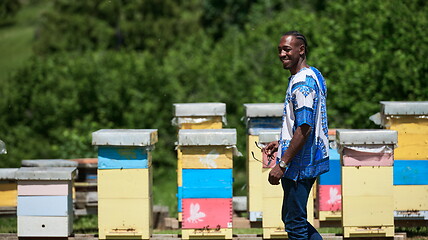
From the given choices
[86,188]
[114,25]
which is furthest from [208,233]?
[114,25]

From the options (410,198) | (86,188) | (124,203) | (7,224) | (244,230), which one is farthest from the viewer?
(7,224)

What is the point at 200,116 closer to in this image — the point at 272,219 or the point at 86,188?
the point at 272,219

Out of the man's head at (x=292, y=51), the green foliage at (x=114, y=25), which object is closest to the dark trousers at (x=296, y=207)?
the man's head at (x=292, y=51)

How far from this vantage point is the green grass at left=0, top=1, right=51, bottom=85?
40250 mm

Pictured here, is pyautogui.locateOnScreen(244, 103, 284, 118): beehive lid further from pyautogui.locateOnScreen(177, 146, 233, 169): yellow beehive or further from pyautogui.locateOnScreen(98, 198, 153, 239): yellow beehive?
pyautogui.locateOnScreen(98, 198, 153, 239): yellow beehive

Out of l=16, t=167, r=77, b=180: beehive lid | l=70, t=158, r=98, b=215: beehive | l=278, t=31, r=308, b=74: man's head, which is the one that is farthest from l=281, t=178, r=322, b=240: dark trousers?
l=70, t=158, r=98, b=215: beehive

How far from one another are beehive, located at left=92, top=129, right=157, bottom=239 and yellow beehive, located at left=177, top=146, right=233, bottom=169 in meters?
0.37

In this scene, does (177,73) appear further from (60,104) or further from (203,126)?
(203,126)

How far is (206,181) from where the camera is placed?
21.1 ft

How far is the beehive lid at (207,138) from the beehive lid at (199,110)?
1.23 meters

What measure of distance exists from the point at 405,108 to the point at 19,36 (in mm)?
42081

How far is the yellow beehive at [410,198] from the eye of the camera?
6.67m

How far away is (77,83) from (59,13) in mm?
8565

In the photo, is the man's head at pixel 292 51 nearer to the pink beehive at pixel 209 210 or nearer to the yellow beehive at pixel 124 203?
the pink beehive at pixel 209 210
